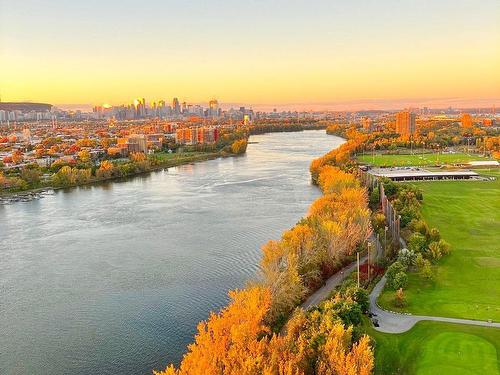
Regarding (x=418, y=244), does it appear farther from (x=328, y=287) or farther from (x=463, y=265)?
(x=328, y=287)

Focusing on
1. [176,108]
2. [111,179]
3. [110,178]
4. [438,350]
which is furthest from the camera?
[176,108]

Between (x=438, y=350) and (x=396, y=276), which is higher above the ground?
(x=396, y=276)

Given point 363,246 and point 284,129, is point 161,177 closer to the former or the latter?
point 363,246

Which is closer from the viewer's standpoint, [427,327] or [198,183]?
[427,327]

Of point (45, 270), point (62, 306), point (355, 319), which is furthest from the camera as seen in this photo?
point (45, 270)

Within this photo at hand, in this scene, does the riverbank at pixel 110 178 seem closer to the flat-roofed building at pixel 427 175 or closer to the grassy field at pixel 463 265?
the flat-roofed building at pixel 427 175

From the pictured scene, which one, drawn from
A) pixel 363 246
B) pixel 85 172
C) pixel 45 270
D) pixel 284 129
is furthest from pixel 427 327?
pixel 284 129

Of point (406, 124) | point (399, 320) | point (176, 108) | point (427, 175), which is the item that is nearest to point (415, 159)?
point (427, 175)
